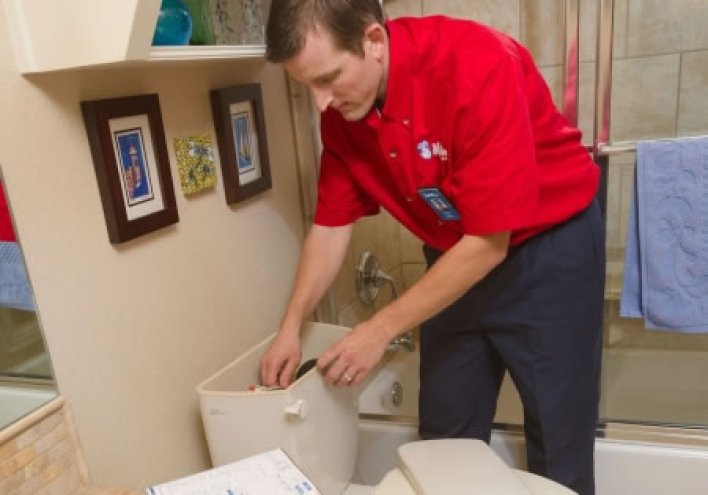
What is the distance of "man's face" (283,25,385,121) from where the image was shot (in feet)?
3.11

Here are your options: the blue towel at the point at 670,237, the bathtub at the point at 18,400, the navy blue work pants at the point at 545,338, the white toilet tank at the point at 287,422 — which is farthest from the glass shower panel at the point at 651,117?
the bathtub at the point at 18,400

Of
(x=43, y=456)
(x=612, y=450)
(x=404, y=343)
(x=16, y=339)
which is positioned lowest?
(x=612, y=450)

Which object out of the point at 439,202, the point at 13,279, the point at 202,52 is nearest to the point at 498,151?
the point at 439,202

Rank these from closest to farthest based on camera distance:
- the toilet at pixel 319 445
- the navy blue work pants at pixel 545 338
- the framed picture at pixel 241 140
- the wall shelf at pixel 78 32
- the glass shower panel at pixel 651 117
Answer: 1. the wall shelf at pixel 78 32
2. the toilet at pixel 319 445
3. the navy blue work pants at pixel 545 338
4. the framed picture at pixel 241 140
5. the glass shower panel at pixel 651 117

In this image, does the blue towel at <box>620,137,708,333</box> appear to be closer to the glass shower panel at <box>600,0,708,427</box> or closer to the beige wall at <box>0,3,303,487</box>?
the glass shower panel at <box>600,0,708,427</box>

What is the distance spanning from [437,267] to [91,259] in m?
0.55

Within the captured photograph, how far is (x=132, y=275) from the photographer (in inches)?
40.3

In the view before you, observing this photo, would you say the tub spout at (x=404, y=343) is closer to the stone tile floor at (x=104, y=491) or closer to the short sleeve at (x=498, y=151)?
the short sleeve at (x=498, y=151)

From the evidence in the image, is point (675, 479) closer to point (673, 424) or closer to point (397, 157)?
point (673, 424)

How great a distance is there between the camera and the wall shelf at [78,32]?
78 centimetres

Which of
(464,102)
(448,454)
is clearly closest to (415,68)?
(464,102)

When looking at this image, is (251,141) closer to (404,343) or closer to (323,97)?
(323,97)

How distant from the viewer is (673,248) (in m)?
1.36

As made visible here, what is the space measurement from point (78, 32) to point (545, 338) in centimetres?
91
